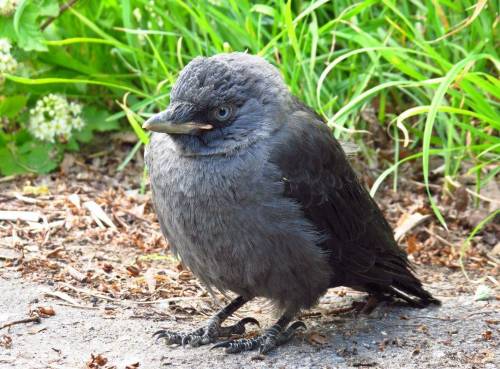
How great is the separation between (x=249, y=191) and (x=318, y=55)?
2.34 m

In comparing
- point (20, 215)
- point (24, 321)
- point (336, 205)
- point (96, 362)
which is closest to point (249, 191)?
point (336, 205)

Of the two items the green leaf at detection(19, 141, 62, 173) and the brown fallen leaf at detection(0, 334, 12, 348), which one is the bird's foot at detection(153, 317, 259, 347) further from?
the green leaf at detection(19, 141, 62, 173)

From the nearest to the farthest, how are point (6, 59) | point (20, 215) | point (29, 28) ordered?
point (20, 215) → point (29, 28) → point (6, 59)

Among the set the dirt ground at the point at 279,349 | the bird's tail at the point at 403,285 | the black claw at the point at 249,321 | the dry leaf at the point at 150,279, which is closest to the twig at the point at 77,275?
the dirt ground at the point at 279,349

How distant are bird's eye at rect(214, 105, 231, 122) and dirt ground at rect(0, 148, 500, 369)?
0.96 m

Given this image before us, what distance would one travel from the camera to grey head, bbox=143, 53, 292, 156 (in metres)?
4.12

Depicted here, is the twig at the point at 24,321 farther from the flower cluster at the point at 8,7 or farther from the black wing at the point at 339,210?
the flower cluster at the point at 8,7

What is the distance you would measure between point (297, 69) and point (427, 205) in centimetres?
129

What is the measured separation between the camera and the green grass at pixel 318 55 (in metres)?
5.40

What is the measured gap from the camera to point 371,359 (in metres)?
4.05

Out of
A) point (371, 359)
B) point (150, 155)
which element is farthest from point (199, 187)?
point (371, 359)

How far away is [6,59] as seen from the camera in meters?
5.70

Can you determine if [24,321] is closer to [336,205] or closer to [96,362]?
[96,362]

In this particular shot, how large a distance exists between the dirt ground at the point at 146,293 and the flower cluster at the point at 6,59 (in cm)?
74
